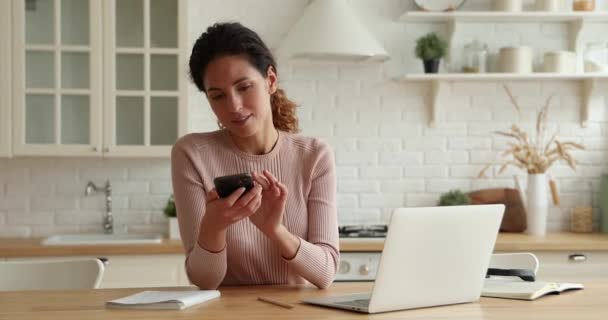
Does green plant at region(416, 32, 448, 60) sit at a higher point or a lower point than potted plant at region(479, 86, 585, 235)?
higher

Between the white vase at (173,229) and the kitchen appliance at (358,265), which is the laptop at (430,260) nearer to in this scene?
the kitchen appliance at (358,265)

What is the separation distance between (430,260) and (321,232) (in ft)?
1.66

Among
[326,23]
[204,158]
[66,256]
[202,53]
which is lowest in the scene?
[66,256]

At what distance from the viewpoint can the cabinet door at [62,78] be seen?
4.12m

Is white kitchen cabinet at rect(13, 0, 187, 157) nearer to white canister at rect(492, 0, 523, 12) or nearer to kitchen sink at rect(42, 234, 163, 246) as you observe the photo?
kitchen sink at rect(42, 234, 163, 246)

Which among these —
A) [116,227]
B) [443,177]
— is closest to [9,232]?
[116,227]

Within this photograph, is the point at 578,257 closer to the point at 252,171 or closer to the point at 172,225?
the point at 172,225

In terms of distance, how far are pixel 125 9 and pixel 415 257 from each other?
274cm

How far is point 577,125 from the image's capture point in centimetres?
462

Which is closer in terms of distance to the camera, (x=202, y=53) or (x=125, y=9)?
(x=202, y=53)

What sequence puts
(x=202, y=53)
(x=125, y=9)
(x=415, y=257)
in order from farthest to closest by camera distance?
(x=125, y=9)
(x=202, y=53)
(x=415, y=257)

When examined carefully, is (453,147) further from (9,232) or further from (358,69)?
(9,232)

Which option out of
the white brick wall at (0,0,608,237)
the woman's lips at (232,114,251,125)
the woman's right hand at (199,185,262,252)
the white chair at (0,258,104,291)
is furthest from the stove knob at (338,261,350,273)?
the woman's right hand at (199,185,262,252)

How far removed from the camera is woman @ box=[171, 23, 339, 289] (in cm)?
213
